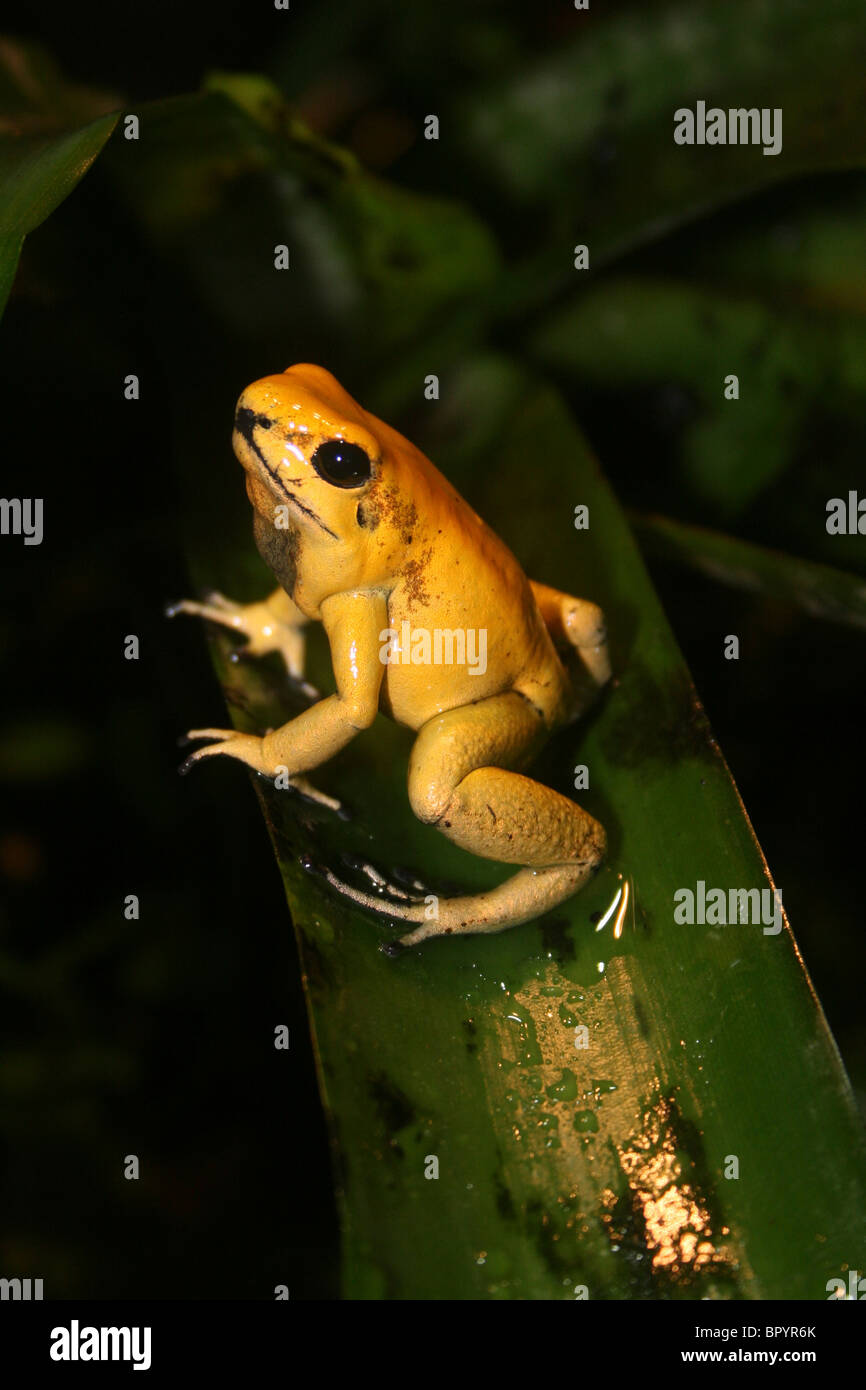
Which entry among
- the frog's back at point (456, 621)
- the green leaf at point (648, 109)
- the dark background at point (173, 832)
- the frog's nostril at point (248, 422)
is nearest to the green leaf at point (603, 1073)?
the frog's back at point (456, 621)

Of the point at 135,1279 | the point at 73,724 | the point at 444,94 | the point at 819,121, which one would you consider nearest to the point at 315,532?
the point at 73,724

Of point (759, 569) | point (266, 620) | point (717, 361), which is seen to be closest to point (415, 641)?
point (266, 620)

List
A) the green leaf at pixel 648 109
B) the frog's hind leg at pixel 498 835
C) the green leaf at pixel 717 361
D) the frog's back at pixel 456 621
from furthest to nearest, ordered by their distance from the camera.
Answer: the green leaf at pixel 717 361 < the green leaf at pixel 648 109 < the frog's back at pixel 456 621 < the frog's hind leg at pixel 498 835

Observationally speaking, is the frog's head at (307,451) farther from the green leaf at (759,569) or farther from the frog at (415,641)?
the green leaf at (759,569)

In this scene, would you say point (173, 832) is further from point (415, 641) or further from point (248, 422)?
point (248, 422)
